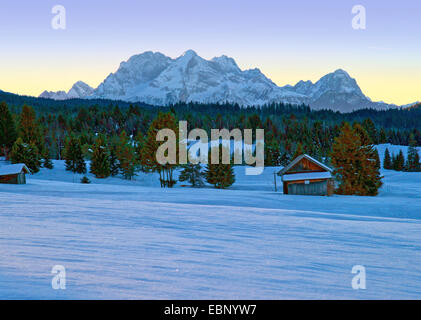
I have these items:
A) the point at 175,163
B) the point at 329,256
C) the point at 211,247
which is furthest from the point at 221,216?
the point at 175,163

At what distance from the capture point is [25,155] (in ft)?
193

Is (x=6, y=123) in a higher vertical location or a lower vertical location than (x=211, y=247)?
higher

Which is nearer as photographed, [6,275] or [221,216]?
[6,275]

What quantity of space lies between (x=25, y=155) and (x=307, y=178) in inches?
2006

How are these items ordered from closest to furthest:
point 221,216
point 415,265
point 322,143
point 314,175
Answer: point 415,265, point 221,216, point 314,175, point 322,143

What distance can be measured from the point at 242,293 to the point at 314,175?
99.1 ft

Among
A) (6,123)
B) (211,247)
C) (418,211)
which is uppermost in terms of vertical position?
(6,123)

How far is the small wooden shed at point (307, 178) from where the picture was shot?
3384 cm

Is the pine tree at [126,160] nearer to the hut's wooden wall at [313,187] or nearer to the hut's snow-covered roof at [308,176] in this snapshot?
the hut's snow-covered roof at [308,176]

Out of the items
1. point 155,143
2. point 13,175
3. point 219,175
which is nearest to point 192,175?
point 219,175

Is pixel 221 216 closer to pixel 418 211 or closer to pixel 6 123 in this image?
pixel 418 211

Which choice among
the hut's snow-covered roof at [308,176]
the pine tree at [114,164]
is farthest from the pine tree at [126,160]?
the hut's snow-covered roof at [308,176]
